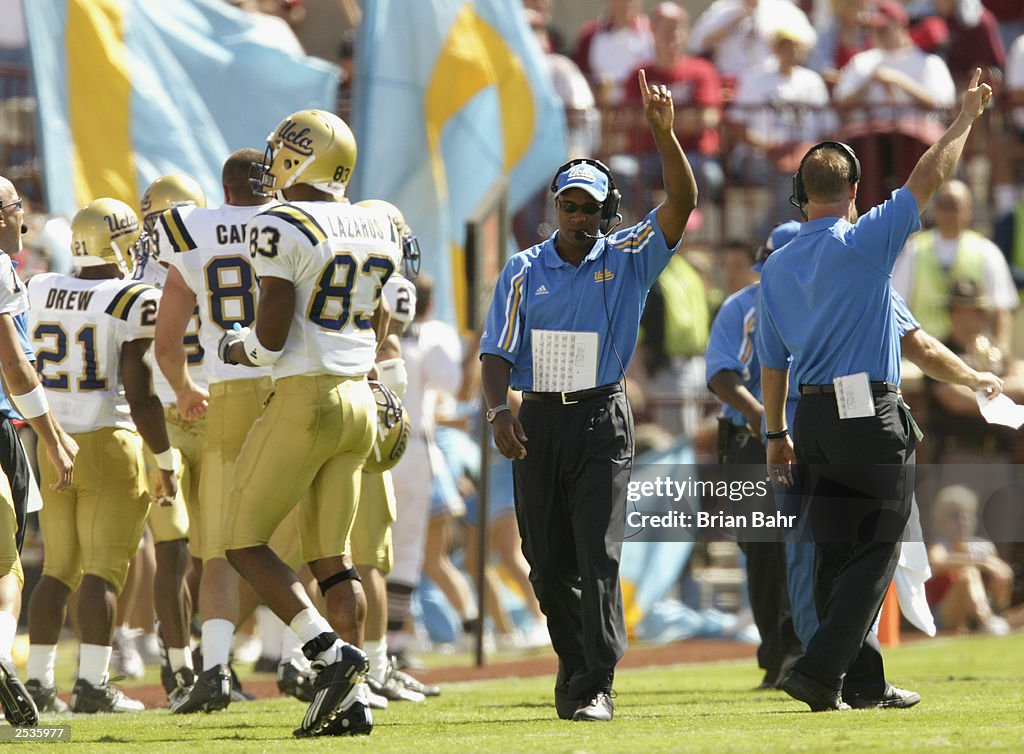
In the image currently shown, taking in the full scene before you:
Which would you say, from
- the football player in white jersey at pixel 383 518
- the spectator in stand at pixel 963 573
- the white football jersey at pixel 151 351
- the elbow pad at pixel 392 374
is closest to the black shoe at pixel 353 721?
the football player in white jersey at pixel 383 518

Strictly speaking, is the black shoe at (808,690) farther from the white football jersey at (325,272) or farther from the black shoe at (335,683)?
the white football jersey at (325,272)

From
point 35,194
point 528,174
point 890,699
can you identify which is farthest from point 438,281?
point 890,699

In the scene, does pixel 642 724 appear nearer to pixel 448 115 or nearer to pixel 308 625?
pixel 308 625

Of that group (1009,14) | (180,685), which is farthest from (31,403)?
(1009,14)

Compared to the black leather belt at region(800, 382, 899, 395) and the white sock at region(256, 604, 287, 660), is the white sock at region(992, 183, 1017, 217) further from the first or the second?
the black leather belt at region(800, 382, 899, 395)

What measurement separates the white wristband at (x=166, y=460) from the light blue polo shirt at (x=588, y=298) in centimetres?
171

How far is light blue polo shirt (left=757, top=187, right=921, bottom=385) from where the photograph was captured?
720 cm

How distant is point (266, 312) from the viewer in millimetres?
6789

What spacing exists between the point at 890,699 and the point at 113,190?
7970 millimetres

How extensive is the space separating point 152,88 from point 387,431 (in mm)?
6543

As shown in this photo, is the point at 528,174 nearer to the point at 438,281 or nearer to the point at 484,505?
the point at 438,281

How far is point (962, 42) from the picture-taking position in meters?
16.4

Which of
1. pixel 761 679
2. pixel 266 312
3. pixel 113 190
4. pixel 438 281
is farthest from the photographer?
pixel 438 281

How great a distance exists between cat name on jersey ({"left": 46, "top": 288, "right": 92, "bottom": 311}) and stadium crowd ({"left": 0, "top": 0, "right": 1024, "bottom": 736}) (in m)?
0.02
